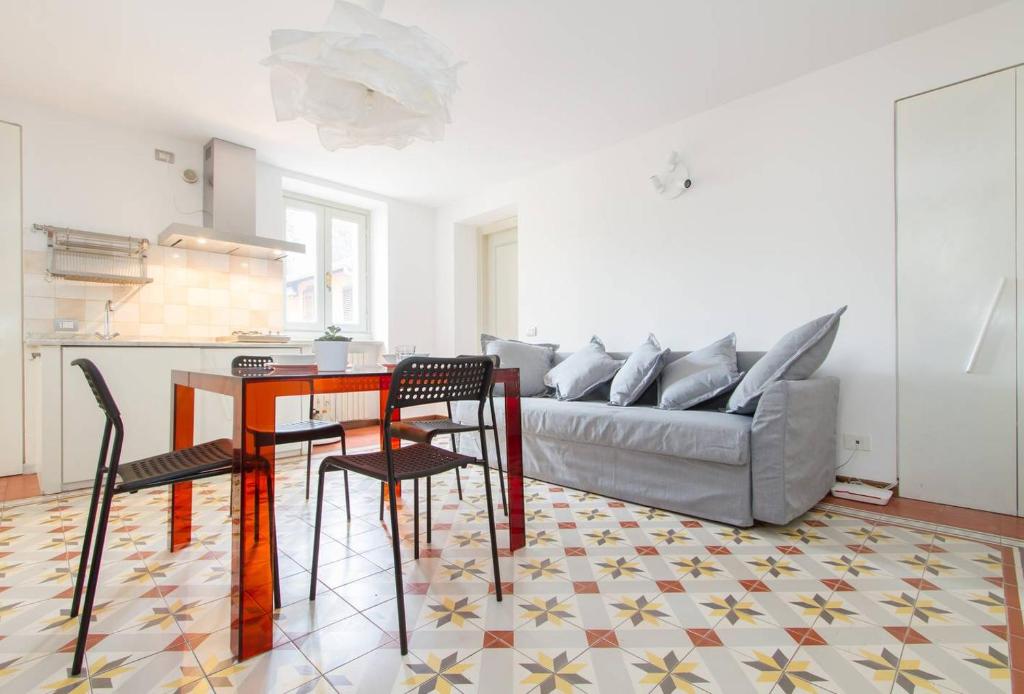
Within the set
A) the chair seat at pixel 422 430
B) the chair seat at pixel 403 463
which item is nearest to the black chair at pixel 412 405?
the chair seat at pixel 403 463

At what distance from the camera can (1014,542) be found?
1.97 m

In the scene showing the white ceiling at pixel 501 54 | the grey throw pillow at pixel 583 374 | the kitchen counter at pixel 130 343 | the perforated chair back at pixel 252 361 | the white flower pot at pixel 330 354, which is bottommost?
the grey throw pillow at pixel 583 374

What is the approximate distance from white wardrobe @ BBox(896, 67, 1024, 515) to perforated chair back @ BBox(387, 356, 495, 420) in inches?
96.2

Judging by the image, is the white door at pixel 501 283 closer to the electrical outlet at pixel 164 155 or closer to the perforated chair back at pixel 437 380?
the electrical outlet at pixel 164 155

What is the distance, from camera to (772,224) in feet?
10.1

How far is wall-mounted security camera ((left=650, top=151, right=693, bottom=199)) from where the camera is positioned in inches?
137

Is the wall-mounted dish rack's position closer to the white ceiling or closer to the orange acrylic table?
the white ceiling

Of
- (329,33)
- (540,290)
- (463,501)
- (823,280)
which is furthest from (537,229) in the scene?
(329,33)

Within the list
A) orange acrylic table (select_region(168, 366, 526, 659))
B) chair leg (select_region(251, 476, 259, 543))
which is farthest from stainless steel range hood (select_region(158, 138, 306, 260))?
chair leg (select_region(251, 476, 259, 543))

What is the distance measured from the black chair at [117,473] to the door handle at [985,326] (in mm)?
3149

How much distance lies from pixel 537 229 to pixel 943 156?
2.94m

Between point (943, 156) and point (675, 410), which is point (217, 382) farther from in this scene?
point (943, 156)

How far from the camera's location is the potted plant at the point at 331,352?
1.63 meters

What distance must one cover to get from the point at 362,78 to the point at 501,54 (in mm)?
1555
